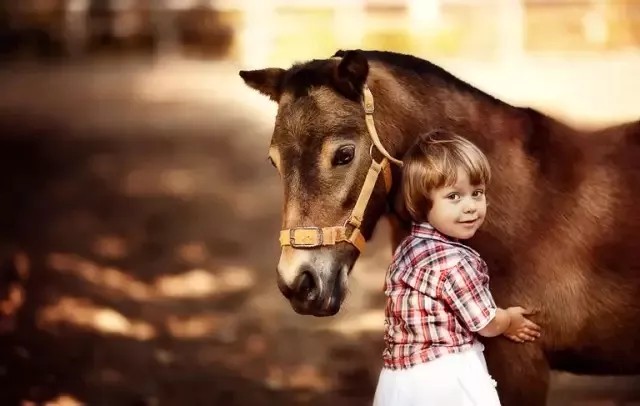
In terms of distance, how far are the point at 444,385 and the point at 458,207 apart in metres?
0.35

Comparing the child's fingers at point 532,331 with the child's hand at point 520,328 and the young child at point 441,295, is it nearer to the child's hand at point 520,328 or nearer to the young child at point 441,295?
the child's hand at point 520,328

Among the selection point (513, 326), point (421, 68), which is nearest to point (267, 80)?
point (421, 68)

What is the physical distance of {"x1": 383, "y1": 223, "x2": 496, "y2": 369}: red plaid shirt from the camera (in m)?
1.53

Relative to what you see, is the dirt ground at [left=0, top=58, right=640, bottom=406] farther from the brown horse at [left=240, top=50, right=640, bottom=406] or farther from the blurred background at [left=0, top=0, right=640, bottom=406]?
the brown horse at [left=240, top=50, right=640, bottom=406]

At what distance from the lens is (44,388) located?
6.92 ft

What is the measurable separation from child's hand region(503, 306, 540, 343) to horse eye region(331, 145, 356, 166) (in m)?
0.47

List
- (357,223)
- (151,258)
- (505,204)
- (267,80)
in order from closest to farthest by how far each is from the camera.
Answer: (357,223), (505,204), (267,80), (151,258)

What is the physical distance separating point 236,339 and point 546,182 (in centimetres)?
90

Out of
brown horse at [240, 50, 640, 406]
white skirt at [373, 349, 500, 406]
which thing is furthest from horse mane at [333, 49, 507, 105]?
white skirt at [373, 349, 500, 406]

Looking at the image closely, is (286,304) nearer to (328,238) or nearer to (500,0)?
(328,238)

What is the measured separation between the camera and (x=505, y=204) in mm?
1761

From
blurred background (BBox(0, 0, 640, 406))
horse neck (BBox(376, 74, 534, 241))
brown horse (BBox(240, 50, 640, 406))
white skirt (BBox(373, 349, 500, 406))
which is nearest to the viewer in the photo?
white skirt (BBox(373, 349, 500, 406))

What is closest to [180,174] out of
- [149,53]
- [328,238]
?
[149,53]

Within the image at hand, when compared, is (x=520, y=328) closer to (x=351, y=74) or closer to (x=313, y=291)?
(x=313, y=291)
